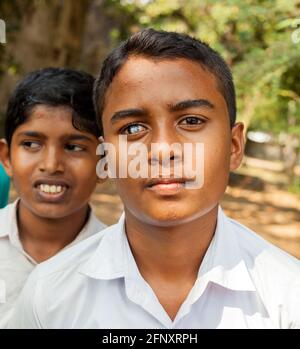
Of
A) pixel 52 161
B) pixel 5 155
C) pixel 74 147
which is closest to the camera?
pixel 52 161

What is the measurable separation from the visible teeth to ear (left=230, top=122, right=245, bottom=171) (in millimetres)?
706

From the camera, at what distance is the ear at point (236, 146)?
1.56 m

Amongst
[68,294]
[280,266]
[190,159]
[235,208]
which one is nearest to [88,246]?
[68,294]

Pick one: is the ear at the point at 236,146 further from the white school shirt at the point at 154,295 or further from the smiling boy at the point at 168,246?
the white school shirt at the point at 154,295

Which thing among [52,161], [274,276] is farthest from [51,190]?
[274,276]

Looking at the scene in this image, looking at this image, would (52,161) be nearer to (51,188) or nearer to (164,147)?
(51,188)

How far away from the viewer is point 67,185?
6.49ft

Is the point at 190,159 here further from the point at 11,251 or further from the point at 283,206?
the point at 283,206

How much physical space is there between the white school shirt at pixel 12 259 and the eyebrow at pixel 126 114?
2.64 feet

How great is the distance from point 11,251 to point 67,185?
335 mm

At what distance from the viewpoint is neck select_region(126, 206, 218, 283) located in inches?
56.2

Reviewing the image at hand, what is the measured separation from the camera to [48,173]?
1936 millimetres

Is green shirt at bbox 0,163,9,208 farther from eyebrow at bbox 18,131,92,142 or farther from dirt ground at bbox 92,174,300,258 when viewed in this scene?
dirt ground at bbox 92,174,300,258

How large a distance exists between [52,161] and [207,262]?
0.76 m
